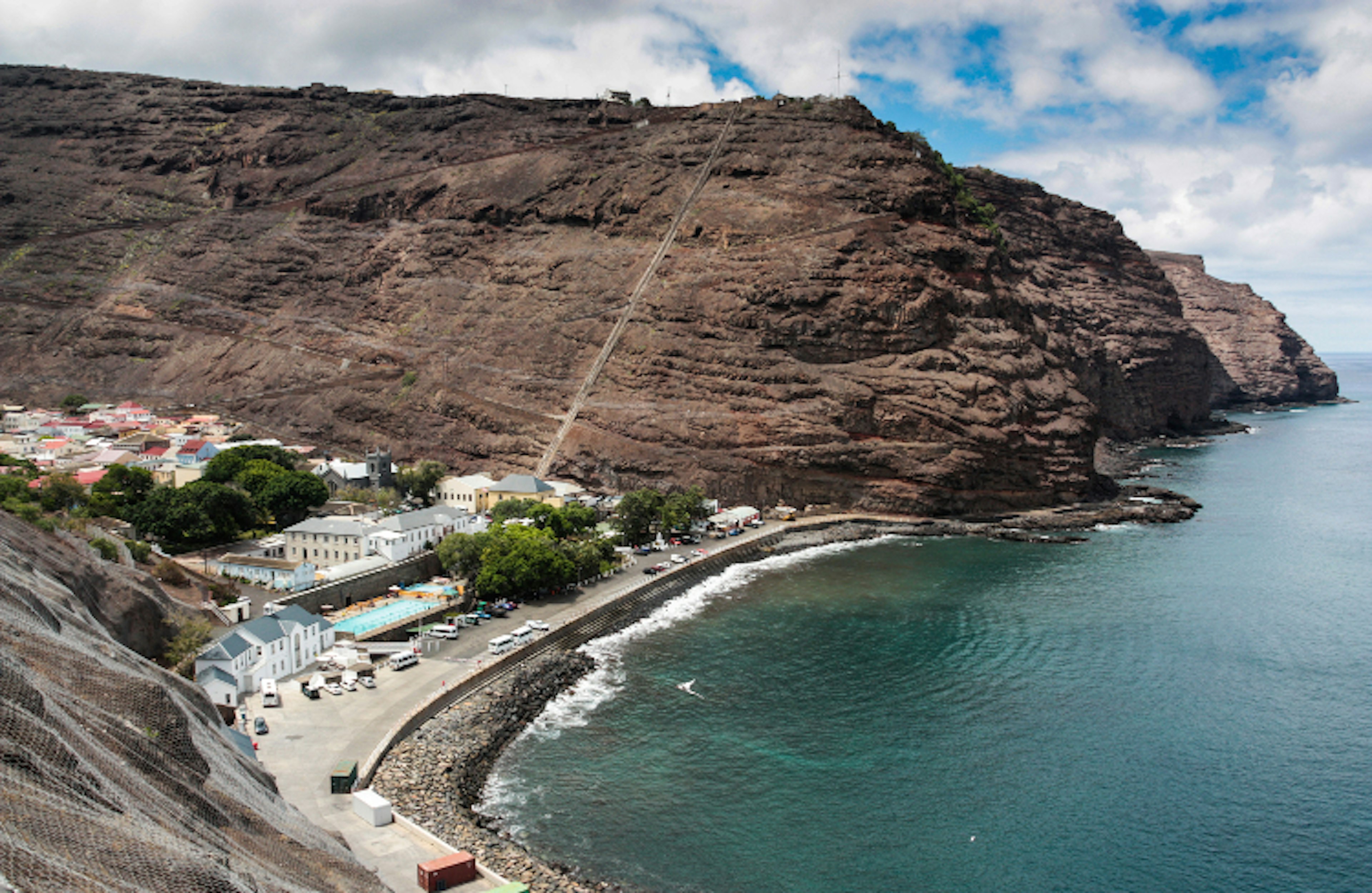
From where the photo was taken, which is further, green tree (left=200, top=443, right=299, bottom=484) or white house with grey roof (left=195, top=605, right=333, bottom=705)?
green tree (left=200, top=443, right=299, bottom=484)

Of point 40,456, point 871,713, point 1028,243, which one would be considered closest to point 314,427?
point 40,456

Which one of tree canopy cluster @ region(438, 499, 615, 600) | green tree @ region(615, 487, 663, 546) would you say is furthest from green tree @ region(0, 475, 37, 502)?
green tree @ region(615, 487, 663, 546)

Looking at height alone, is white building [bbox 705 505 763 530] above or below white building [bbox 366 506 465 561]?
below

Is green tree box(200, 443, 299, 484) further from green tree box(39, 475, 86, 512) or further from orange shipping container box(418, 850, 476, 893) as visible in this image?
orange shipping container box(418, 850, 476, 893)

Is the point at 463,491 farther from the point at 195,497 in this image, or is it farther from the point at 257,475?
the point at 195,497

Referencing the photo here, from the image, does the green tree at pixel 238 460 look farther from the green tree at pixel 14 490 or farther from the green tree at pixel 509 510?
the green tree at pixel 509 510

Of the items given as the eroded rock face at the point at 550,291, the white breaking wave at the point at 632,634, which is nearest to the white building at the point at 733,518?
the eroded rock face at the point at 550,291
